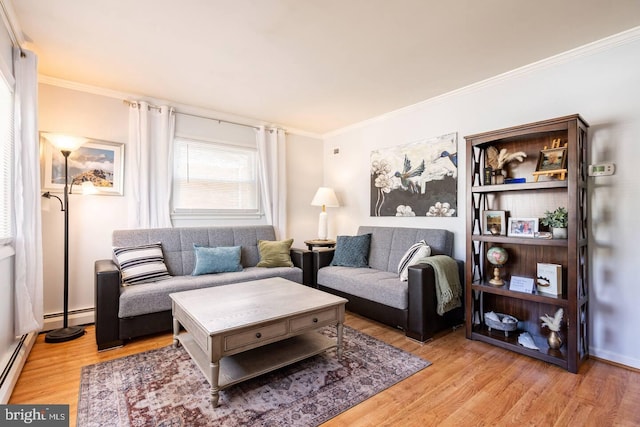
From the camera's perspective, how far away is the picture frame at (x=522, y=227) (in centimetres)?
245

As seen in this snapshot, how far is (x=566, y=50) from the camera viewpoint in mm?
2416

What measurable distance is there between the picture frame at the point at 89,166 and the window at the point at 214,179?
1.94 feet

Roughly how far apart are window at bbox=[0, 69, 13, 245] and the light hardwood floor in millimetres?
1033

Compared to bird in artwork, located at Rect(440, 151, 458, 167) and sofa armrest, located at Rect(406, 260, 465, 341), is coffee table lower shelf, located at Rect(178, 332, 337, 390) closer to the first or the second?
sofa armrest, located at Rect(406, 260, 465, 341)

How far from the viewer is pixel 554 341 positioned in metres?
2.31

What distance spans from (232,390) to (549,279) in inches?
97.5

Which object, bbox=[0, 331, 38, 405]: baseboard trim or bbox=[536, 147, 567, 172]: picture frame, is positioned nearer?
bbox=[0, 331, 38, 405]: baseboard trim

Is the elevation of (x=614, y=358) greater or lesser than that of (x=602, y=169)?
lesser

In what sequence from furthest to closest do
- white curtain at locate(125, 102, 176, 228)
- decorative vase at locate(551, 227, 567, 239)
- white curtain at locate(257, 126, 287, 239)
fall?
white curtain at locate(257, 126, 287, 239)
white curtain at locate(125, 102, 176, 228)
decorative vase at locate(551, 227, 567, 239)

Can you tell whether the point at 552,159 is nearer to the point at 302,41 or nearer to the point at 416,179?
the point at 416,179

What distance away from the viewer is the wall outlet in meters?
2.22

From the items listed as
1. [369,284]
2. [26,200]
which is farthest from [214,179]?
[369,284]

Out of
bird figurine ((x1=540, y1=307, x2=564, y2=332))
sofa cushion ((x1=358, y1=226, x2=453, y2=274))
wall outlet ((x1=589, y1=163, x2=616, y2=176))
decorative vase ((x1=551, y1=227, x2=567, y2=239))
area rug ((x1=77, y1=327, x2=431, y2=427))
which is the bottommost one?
area rug ((x1=77, y1=327, x2=431, y2=427))

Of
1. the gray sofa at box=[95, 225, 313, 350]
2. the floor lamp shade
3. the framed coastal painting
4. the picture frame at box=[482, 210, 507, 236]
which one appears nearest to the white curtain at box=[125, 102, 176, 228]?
the gray sofa at box=[95, 225, 313, 350]
